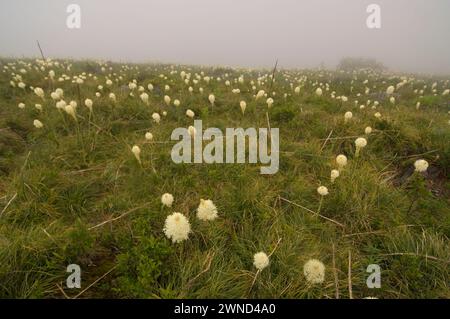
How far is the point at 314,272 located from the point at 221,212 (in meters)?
1.37

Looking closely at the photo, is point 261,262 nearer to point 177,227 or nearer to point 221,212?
point 177,227

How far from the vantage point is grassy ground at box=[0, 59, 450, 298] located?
2510 mm

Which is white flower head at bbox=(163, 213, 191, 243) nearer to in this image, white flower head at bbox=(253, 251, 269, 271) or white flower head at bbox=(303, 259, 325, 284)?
white flower head at bbox=(253, 251, 269, 271)

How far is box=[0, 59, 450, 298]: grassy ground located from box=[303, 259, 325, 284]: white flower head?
114mm

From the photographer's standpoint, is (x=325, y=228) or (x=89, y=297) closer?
(x=89, y=297)

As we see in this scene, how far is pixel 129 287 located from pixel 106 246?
2.53ft

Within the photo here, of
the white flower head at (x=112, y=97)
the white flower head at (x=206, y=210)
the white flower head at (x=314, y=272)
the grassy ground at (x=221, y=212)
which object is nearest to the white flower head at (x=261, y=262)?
the grassy ground at (x=221, y=212)

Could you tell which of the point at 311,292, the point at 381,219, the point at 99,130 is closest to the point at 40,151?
the point at 99,130

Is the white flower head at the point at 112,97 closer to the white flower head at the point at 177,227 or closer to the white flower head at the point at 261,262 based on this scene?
the white flower head at the point at 177,227

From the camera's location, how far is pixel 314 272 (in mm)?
2434

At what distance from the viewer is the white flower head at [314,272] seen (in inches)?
95.3

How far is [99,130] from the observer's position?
5184 mm

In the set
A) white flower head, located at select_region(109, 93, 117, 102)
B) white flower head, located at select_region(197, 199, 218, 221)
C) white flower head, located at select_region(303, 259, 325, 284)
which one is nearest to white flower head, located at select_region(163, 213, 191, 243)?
white flower head, located at select_region(197, 199, 218, 221)
